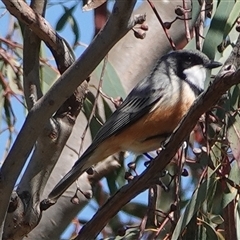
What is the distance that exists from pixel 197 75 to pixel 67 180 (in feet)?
2.51

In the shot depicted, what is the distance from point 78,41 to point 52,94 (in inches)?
48.3

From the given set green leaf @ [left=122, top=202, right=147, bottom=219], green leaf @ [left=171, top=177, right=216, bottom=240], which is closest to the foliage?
green leaf @ [left=171, top=177, right=216, bottom=240]

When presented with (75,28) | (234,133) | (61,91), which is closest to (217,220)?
(234,133)

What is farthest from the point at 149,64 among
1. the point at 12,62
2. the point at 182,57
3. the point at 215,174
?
the point at 215,174

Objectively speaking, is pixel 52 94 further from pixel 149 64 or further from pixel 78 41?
pixel 149 64

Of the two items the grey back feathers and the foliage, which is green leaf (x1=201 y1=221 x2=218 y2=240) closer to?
the foliage

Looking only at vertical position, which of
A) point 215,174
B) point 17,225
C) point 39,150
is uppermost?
point 39,150

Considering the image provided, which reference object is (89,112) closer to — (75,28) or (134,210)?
(75,28)

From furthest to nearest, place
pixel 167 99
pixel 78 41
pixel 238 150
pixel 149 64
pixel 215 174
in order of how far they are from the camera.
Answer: pixel 149 64 < pixel 78 41 < pixel 167 99 < pixel 215 174 < pixel 238 150

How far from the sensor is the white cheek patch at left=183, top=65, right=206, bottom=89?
2958 mm

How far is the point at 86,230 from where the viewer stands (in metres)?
2.22

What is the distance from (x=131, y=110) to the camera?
2.96m

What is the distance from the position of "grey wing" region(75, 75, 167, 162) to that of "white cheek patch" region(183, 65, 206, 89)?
0.14m

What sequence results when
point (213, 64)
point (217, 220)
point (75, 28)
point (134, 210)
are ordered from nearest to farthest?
point (217, 220), point (213, 64), point (75, 28), point (134, 210)
